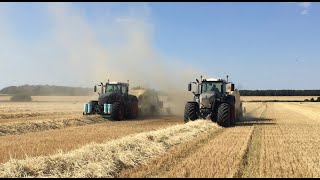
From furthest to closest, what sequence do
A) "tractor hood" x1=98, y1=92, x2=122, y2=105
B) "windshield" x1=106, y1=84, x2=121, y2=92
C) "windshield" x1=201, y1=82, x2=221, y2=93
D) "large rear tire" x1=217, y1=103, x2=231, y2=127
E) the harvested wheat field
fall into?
"windshield" x1=106, y1=84, x2=121, y2=92 < "tractor hood" x1=98, y1=92, x2=122, y2=105 < "windshield" x1=201, y1=82, x2=221, y2=93 < "large rear tire" x1=217, y1=103, x2=231, y2=127 < the harvested wheat field

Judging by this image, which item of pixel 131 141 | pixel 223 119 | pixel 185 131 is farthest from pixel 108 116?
pixel 131 141

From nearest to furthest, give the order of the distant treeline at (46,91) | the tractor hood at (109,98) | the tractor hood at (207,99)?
the tractor hood at (207,99), the tractor hood at (109,98), the distant treeline at (46,91)

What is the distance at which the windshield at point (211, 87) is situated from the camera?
25750 mm

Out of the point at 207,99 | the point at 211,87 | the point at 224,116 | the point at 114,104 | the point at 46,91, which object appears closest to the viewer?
the point at 224,116

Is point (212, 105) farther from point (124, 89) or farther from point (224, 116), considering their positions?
point (124, 89)

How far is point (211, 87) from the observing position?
25812mm

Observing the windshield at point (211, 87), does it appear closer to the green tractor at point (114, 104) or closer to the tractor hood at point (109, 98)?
the green tractor at point (114, 104)

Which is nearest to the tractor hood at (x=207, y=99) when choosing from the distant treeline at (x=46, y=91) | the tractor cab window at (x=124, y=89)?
the tractor cab window at (x=124, y=89)

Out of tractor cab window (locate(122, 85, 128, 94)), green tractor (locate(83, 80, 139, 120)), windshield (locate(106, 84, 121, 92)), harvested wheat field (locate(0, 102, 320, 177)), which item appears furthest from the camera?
tractor cab window (locate(122, 85, 128, 94))

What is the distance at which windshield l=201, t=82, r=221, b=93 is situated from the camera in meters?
25.8

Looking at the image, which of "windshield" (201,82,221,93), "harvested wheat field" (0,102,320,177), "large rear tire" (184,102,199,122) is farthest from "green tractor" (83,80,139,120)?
"harvested wheat field" (0,102,320,177)

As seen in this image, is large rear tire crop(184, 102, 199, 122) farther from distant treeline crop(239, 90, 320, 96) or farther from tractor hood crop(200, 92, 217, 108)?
distant treeline crop(239, 90, 320, 96)

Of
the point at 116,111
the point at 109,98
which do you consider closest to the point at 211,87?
the point at 116,111

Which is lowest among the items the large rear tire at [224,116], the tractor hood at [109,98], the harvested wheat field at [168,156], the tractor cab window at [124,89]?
the harvested wheat field at [168,156]
